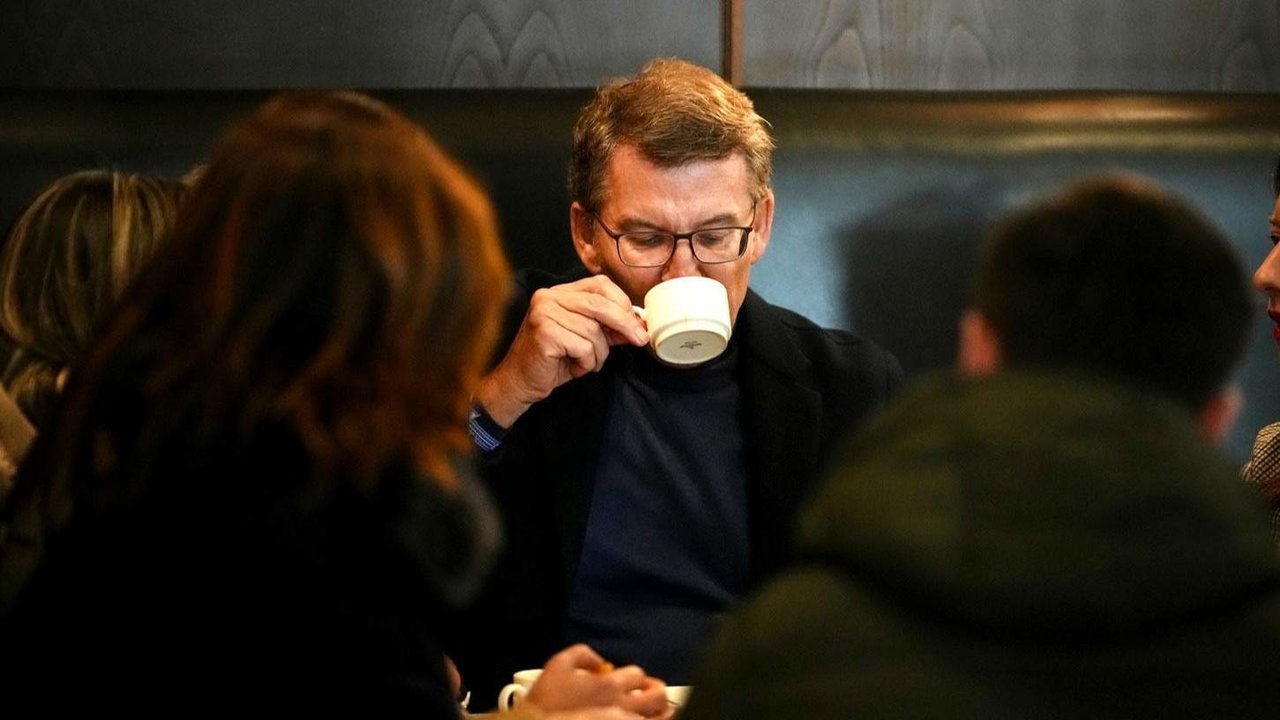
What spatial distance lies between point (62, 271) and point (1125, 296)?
926mm

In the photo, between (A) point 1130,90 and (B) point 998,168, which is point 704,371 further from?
(A) point 1130,90

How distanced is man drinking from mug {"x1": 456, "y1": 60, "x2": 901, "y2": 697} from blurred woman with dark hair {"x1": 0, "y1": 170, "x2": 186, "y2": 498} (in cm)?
56

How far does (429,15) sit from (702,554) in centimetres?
96

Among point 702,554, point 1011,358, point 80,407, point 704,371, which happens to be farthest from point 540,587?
point 1011,358

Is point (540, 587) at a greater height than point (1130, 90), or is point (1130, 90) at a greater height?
point (1130, 90)

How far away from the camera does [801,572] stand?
96 centimetres

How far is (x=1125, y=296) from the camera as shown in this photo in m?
0.91

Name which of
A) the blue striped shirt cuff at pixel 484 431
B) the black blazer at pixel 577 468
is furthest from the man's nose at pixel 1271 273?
the blue striped shirt cuff at pixel 484 431

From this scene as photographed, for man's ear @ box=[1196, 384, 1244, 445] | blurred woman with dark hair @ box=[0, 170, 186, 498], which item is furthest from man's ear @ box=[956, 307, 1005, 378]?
blurred woman with dark hair @ box=[0, 170, 186, 498]

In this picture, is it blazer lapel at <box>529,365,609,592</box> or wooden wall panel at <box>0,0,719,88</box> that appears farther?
wooden wall panel at <box>0,0,719,88</box>

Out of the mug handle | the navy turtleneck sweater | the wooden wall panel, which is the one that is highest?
the wooden wall panel

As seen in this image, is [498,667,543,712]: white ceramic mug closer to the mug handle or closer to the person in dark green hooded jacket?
the mug handle

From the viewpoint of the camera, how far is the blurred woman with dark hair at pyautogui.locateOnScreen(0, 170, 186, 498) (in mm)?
1421

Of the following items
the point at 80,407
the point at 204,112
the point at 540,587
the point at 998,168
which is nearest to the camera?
the point at 80,407
